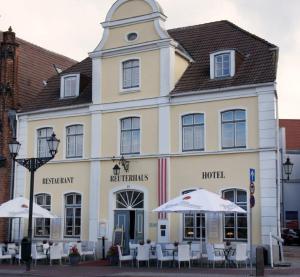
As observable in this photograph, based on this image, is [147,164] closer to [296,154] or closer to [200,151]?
[200,151]

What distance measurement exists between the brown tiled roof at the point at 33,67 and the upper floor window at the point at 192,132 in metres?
10.4

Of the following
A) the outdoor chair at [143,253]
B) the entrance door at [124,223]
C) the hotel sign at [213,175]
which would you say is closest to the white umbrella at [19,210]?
the entrance door at [124,223]

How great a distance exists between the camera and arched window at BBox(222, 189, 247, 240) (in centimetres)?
2495

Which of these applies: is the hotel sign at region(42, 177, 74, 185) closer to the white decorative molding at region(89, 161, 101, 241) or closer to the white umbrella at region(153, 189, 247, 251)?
the white decorative molding at region(89, 161, 101, 241)

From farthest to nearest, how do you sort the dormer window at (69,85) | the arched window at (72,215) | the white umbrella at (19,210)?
1. the dormer window at (69,85)
2. the arched window at (72,215)
3. the white umbrella at (19,210)

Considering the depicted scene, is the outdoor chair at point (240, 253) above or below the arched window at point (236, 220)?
below

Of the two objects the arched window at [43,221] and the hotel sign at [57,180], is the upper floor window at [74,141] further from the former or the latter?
the arched window at [43,221]

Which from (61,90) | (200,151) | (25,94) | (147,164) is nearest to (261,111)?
(200,151)

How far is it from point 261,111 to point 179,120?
3912mm

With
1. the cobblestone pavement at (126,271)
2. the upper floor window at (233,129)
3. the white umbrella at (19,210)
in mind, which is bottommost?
the cobblestone pavement at (126,271)

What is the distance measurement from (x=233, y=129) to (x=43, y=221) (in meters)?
11.1

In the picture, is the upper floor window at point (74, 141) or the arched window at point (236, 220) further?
the upper floor window at point (74, 141)

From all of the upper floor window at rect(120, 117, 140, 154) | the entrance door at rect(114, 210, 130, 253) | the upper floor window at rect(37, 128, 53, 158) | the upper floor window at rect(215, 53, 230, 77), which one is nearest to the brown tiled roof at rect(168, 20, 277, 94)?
the upper floor window at rect(215, 53, 230, 77)

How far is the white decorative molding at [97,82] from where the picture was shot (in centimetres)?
2938
